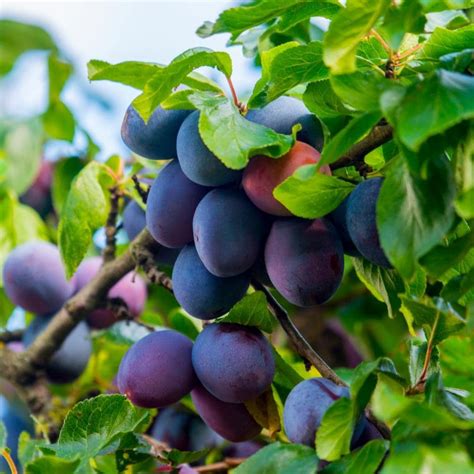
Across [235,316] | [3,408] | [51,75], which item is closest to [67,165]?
[51,75]

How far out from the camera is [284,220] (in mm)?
654

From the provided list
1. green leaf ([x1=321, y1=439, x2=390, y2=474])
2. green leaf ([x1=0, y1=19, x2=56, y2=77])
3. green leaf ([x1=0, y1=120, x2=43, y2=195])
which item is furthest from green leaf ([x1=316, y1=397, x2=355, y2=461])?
green leaf ([x1=0, y1=19, x2=56, y2=77])

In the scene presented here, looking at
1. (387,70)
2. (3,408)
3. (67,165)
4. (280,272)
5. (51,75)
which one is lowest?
(3,408)

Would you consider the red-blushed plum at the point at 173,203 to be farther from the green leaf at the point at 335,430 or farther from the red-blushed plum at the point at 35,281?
the red-blushed plum at the point at 35,281

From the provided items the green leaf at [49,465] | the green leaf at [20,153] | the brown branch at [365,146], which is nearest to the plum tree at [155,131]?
the brown branch at [365,146]

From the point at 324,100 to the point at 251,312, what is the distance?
0.19 m

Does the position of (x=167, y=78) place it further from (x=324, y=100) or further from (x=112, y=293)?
(x=112, y=293)

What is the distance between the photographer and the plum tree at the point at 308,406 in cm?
59

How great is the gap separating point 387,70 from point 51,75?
32.2 inches

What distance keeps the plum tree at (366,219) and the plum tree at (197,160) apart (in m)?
0.10

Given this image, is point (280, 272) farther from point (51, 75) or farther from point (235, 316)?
point (51, 75)

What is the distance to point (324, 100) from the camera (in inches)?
25.6

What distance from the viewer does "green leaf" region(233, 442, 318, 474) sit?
1.86 ft

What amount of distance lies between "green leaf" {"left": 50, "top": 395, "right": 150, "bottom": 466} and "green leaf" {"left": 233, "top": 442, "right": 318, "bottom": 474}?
0.11m
